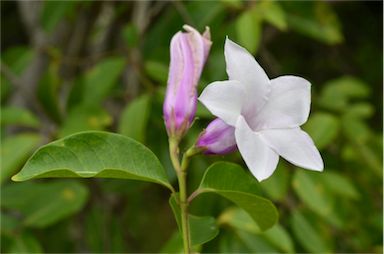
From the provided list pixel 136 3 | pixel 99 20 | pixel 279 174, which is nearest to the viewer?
pixel 279 174

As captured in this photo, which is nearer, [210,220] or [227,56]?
[227,56]

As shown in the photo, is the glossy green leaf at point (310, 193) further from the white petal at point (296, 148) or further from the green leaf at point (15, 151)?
the white petal at point (296, 148)

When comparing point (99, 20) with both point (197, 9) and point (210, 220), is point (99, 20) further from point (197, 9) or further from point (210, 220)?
point (210, 220)

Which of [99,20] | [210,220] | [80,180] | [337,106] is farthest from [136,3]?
[210,220]

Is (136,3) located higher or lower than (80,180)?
higher

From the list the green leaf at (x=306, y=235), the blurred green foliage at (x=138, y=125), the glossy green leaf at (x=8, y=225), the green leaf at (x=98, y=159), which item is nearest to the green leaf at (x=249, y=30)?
the blurred green foliage at (x=138, y=125)

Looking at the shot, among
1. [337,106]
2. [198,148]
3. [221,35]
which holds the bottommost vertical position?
[337,106]

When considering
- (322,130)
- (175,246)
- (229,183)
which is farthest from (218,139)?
(322,130)

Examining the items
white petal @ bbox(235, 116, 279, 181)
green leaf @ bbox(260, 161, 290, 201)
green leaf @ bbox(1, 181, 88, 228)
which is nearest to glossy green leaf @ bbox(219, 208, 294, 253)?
green leaf @ bbox(260, 161, 290, 201)
